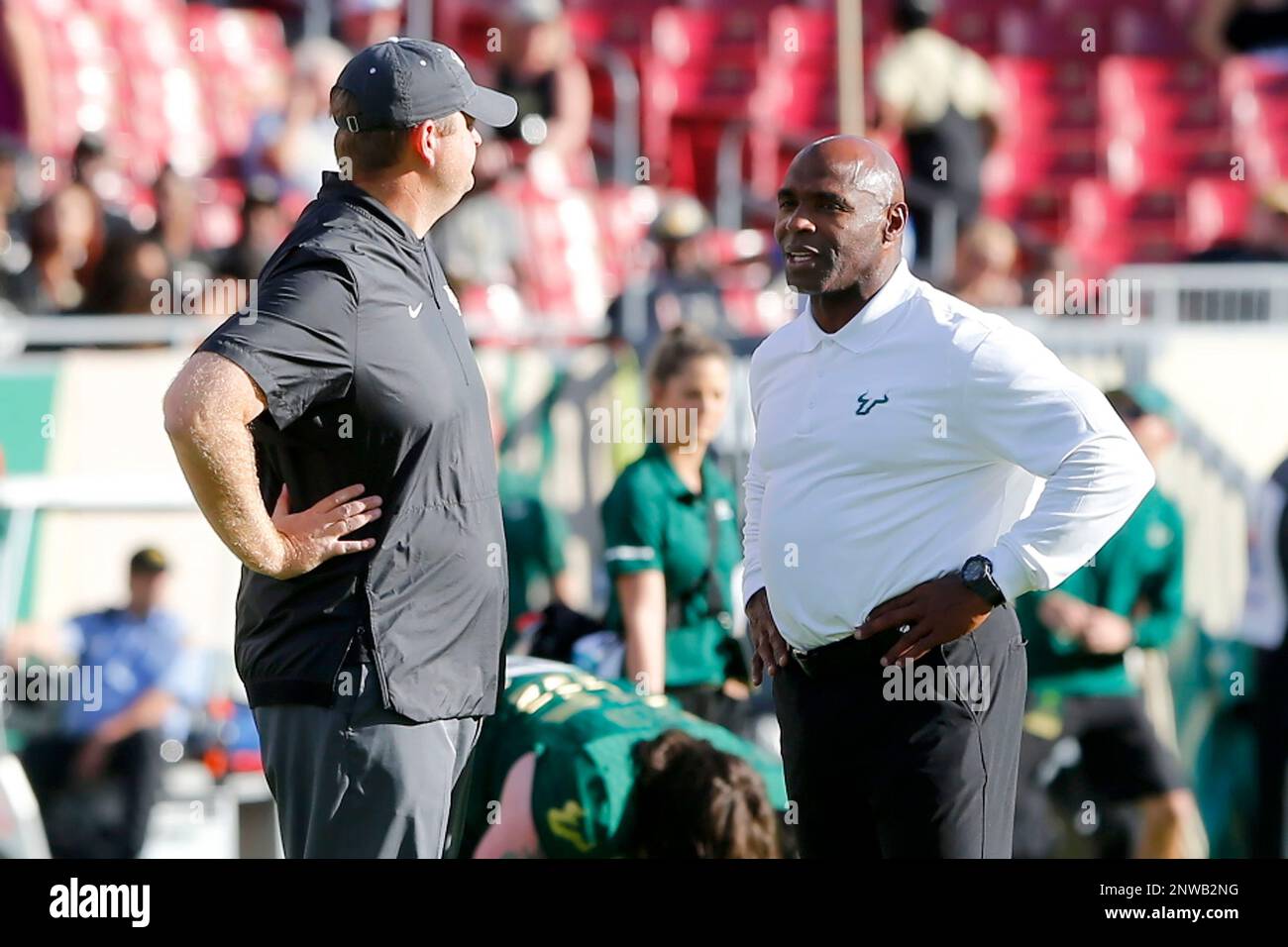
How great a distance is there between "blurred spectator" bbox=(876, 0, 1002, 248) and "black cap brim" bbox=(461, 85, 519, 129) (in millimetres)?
6038

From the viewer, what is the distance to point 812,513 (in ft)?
11.6

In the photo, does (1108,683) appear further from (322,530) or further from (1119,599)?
(322,530)

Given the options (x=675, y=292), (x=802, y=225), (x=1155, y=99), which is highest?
(x=1155, y=99)

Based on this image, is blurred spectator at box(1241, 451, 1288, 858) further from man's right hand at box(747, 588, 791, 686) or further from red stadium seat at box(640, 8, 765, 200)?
red stadium seat at box(640, 8, 765, 200)

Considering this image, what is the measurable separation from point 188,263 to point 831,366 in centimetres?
501

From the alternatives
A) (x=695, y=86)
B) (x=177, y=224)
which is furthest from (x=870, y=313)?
(x=695, y=86)

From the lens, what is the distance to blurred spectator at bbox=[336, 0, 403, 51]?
10.9 meters

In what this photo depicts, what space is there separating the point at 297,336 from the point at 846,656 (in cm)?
113

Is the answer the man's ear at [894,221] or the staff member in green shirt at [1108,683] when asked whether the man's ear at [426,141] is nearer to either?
the man's ear at [894,221]

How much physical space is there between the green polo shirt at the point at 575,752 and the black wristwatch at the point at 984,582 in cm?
132

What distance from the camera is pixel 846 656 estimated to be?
11.4 ft

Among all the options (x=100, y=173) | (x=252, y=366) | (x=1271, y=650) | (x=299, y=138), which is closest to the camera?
(x=252, y=366)

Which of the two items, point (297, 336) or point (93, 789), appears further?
point (93, 789)
